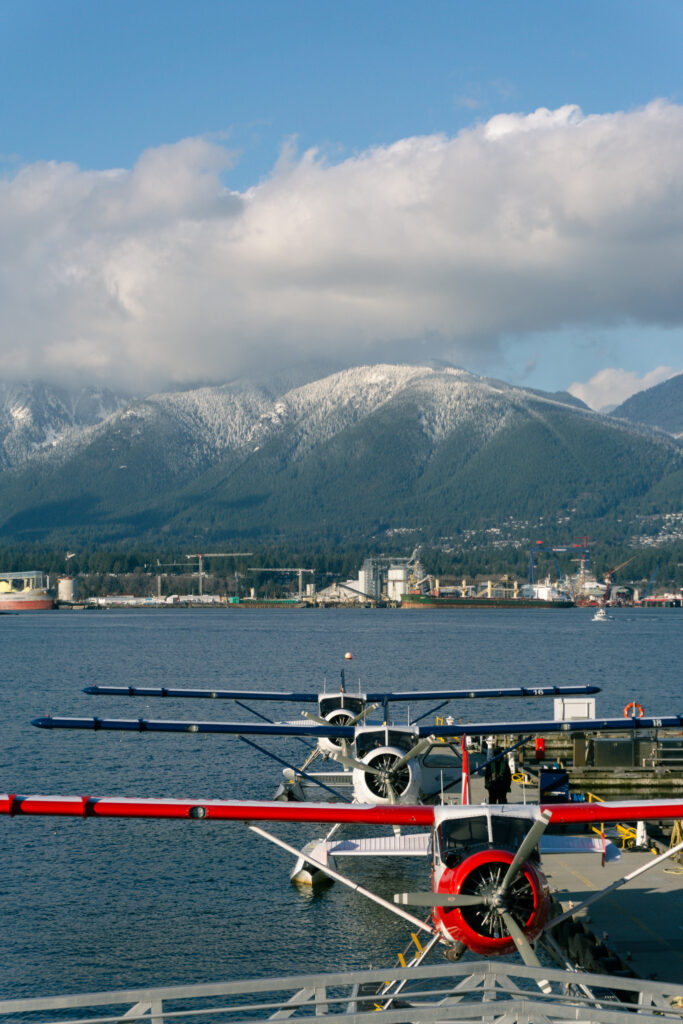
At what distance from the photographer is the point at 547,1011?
9164 millimetres

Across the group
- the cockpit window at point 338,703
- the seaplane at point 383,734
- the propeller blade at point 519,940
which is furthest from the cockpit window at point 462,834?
the cockpit window at point 338,703

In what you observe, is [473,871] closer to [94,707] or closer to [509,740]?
[509,740]

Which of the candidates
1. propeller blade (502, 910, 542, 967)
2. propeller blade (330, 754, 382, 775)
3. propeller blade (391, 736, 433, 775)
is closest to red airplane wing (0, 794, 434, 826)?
propeller blade (502, 910, 542, 967)

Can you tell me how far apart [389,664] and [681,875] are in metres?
66.3

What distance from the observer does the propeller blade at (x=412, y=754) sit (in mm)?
19766

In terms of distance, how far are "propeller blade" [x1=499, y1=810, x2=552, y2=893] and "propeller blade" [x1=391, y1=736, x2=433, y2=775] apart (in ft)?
24.3

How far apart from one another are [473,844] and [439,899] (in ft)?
3.29

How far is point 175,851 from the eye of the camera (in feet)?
88.4

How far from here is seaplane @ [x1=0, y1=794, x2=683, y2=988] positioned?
482 inches

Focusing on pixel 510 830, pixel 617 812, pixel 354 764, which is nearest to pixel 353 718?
pixel 354 764

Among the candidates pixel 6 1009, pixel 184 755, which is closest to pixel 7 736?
pixel 184 755

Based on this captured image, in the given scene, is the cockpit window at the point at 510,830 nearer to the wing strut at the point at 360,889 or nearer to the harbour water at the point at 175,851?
the wing strut at the point at 360,889

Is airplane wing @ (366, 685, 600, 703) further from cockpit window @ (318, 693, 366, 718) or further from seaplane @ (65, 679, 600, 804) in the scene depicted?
cockpit window @ (318, 693, 366, 718)

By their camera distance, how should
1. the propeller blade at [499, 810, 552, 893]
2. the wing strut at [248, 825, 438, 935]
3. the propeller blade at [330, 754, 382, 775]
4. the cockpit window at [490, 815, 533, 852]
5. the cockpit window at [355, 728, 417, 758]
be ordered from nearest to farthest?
1. the propeller blade at [499, 810, 552, 893]
2. the cockpit window at [490, 815, 533, 852]
3. the wing strut at [248, 825, 438, 935]
4. the propeller blade at [330, 754, 382, 775]
5. the cockpit window at [355, 728, 417, 758]
